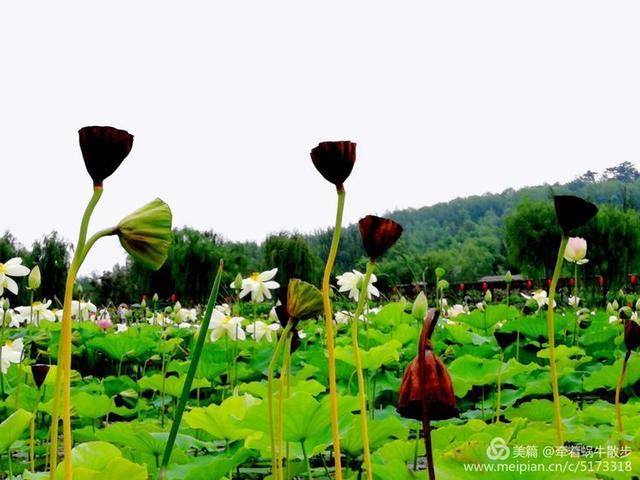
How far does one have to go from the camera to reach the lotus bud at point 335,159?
0.55 m

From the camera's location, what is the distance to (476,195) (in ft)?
282

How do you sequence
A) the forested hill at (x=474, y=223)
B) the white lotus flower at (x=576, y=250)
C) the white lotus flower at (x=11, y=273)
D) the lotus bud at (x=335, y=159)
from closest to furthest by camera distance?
the lotus bud at (x=335, y=159) → the white lotus flower at (x=576, y=250) → the white lotus flower at (x=11, y=273) → the forested hill at (x=474, y=223)

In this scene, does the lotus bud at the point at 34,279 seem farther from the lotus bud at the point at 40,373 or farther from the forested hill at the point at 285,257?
the forested hill at the point at 285,257

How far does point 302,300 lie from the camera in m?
0.64

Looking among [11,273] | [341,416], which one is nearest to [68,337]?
[341,416]

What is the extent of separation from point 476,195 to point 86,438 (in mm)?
86942

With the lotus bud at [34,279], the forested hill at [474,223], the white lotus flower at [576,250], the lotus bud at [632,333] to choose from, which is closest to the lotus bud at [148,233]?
the lotus bud at [632,333]

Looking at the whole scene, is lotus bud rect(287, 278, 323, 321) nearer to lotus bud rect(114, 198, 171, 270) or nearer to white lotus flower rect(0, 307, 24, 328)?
lotus bud rect(114, 198, 171, 270)

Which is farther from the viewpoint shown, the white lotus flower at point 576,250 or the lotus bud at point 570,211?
the white lotus flower at point 576,250

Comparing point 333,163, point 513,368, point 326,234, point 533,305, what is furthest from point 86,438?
point 326,234

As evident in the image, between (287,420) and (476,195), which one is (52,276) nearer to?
(287,420)

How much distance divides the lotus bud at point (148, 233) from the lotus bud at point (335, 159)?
0.42 ft

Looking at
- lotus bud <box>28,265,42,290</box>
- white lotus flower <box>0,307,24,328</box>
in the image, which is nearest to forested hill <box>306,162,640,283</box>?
white lotus flower <box>0,307,24,328</box>

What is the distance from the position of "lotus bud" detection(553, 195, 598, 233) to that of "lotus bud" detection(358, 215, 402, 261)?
151 mm
